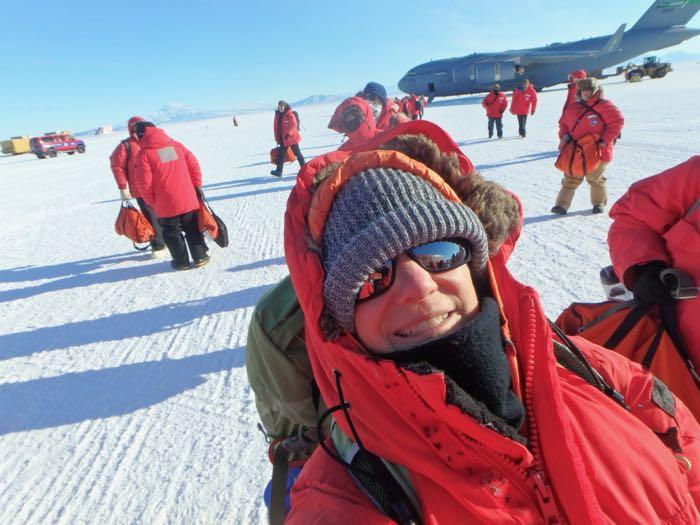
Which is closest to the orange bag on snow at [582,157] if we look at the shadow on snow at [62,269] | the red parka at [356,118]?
the red parka at [356,118]

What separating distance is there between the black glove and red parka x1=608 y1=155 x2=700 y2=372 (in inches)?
1.2

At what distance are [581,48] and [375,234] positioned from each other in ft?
148

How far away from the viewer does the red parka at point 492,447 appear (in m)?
0.84

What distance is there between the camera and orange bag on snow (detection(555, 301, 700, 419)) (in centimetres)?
148

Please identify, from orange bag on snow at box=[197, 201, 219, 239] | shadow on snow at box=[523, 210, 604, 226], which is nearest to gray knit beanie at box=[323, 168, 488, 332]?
orange bag on snow at box=[197, 201, 219, 239]

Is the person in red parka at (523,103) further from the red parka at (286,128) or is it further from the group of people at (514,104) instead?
the red parka at (286,128)

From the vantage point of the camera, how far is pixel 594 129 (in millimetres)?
4934

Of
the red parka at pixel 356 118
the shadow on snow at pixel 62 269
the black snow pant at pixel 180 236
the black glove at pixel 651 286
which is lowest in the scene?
the shadow on snow at pixel 62 269

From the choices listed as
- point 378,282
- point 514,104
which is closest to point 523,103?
point 514,104

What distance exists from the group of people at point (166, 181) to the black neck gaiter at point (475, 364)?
13.4 ft

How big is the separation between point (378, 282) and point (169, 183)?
13.2 feet

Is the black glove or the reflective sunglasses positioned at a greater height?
the reflective sunglasses

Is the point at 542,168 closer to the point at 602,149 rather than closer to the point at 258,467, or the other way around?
the point at 602,149

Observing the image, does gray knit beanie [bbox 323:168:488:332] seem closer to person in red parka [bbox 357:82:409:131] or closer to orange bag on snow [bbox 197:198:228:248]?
orange bag on snow [bbox 197:198:228:248]
